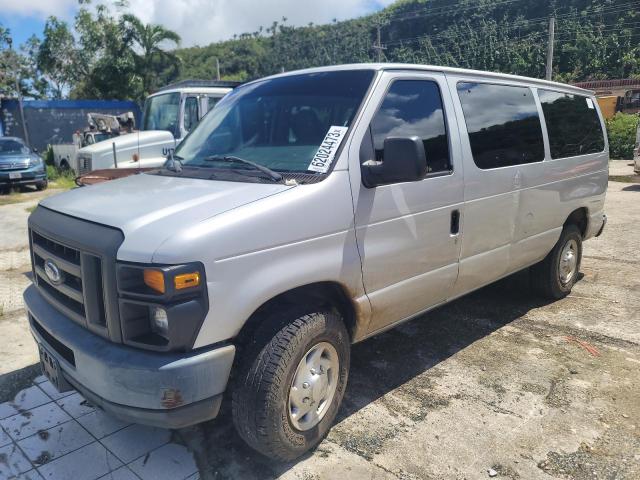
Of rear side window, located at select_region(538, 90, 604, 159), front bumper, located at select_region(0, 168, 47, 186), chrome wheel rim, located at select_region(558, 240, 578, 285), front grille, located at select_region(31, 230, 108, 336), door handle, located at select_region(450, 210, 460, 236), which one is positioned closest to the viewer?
front grille, located at select_region(31, 230, 108, 336)

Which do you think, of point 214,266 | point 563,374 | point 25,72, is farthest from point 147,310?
point 25,72

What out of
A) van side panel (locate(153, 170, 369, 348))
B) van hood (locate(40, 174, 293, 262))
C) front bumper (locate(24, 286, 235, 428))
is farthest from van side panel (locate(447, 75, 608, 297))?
front bumper (locate(24, 286, 235, 428))

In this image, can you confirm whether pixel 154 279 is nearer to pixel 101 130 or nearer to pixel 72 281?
pixel 72 281

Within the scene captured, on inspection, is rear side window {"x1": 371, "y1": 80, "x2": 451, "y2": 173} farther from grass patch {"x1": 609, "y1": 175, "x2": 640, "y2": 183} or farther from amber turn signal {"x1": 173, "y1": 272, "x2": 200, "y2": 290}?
grass patch {"x1": 609, "y1": 175, "x2": 640, "y2": 183}

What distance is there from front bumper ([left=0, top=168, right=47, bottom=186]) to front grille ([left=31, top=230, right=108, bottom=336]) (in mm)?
13738

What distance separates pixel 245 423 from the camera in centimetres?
269

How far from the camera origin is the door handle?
3.66m

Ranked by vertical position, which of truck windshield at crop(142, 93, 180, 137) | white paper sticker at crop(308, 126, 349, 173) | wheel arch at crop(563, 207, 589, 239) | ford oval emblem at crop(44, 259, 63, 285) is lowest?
wheel arch at crop(563, 207, 589, 239)

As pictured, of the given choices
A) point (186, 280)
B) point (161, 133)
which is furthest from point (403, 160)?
point (161, 133)

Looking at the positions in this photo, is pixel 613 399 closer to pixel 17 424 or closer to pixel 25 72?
pixel 17 424

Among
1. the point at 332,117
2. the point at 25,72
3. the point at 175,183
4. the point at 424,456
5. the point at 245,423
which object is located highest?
the point at 25,72

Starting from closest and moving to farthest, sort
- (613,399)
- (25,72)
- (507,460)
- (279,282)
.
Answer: (279,282)
(507,460)
(613,399)
(25,72)

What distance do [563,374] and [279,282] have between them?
2563mm

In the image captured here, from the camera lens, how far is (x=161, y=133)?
10555 mm
